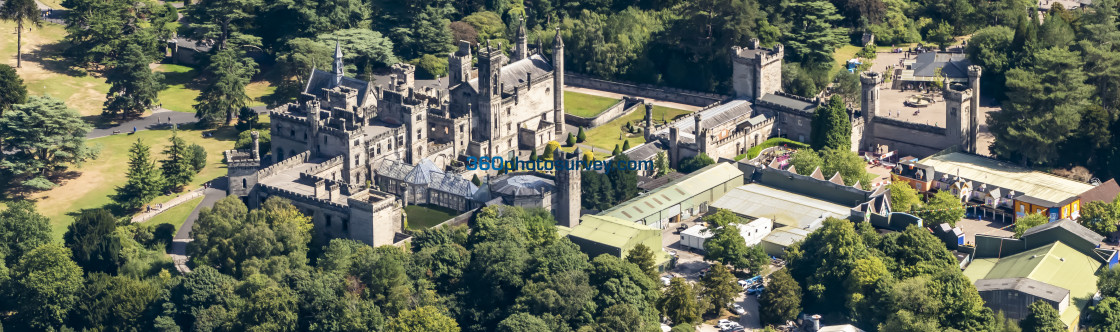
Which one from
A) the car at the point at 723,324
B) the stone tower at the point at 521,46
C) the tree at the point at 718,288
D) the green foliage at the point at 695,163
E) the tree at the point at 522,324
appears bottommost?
the car at the point at 723,324

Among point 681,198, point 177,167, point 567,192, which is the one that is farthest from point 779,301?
point 177,167

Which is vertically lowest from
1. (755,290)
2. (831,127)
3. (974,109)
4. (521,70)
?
(755,290)

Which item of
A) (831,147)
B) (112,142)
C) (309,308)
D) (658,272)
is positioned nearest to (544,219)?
(658,272)

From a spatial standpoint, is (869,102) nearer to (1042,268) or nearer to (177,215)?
(1042,268)

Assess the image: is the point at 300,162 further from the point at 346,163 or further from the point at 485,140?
the point at 485,140

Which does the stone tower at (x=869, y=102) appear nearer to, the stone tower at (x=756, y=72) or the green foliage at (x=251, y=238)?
the stone tower at (x=756, y=72)

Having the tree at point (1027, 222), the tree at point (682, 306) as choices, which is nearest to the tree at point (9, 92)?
the tree at point (682, 306)
